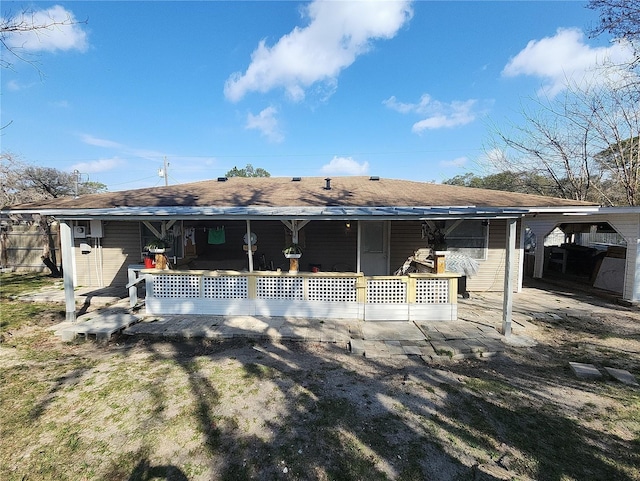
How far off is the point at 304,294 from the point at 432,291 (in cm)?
251

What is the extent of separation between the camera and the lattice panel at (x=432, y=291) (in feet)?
18.9

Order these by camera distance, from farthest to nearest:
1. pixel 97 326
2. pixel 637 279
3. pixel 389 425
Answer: pixel 637 279, pixel 97 326, pixel 389 425

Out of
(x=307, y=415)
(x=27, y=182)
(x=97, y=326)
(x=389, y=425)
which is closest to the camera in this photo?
(x=389, y=425)

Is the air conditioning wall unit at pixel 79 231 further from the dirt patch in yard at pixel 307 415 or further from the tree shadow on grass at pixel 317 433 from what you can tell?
the tree shadow on grass at pixel 317 433

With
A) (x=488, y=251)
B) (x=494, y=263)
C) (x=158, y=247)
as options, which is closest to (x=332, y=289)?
(x=158, y=247)

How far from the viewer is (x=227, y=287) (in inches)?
239

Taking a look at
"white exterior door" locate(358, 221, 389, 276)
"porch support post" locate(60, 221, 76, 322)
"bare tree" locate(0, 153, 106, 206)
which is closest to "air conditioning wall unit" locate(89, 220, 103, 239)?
"porch support post" locate(60, 221, 76, 322)

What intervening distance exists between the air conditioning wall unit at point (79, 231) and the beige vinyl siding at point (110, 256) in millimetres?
159

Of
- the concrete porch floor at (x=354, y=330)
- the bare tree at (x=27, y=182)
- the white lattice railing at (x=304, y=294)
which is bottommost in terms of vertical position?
the concrete porch floor at (x=354, y=330)

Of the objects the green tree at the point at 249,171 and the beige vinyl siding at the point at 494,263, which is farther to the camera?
the green tree at the point at 249,171

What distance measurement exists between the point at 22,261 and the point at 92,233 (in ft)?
17.1

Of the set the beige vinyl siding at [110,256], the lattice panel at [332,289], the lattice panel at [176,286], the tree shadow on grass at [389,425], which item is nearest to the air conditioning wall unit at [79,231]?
the beige vinyl siding at [110,256]

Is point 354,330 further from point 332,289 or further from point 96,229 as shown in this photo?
point 96,229

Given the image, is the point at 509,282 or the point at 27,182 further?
the point at 27,182
